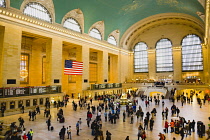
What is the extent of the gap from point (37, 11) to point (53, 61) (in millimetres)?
6480

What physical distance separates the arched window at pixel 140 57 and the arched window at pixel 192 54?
8.56 meters

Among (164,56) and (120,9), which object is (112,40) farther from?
(164,56)

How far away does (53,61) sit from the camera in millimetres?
20422

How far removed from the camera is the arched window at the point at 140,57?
1518 inches

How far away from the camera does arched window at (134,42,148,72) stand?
38.6m

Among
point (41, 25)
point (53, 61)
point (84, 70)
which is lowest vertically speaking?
point (84, 70)

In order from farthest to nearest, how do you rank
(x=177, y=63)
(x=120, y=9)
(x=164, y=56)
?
(x=164, y=56) < (x=177, y=63) < (x=120, y=9)

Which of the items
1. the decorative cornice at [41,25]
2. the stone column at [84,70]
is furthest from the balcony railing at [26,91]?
the decorative cornice at [41,25]

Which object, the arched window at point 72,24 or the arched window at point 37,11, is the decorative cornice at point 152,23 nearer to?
the arched window at point 72,24

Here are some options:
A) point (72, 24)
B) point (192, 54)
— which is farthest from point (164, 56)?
point (72, 24)

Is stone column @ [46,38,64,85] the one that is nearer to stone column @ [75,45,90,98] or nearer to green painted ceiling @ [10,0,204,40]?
green painted ceiling @ [10,0,204,40]

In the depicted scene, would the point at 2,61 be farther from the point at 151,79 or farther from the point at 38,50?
the point at 151,79

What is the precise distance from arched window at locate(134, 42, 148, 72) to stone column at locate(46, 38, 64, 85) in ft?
76.7

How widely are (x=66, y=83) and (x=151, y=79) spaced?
64.9 ft
